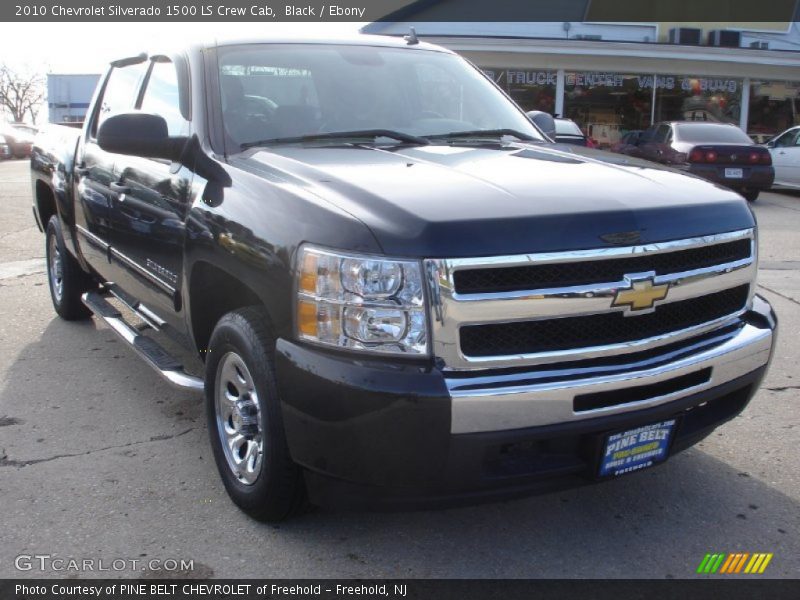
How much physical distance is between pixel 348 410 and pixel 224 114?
172cm

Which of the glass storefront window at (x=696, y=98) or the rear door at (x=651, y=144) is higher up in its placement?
the glass storefront window at (x=696, y=98)

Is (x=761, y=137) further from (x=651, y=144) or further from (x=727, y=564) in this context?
(x=727, y=564)

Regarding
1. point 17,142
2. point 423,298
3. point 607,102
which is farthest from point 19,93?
point 423,298

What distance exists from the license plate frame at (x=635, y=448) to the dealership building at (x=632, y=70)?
19.1 meters

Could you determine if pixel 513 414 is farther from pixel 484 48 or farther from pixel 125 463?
pixel 484 48

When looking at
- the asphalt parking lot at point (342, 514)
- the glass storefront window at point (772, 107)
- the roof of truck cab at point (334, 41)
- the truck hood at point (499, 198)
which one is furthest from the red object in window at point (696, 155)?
the glass storefront window at point (772, 107)

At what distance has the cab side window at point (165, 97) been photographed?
3816 millimetres

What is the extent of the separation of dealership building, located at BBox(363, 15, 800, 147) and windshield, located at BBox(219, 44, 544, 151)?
56.4 feet

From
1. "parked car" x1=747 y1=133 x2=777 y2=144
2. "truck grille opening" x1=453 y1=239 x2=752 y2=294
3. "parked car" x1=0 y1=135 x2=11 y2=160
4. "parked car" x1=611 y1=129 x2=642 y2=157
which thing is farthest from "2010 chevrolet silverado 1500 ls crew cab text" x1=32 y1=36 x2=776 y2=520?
"parked car" x1=0 y1=135 x2=11 y2=160

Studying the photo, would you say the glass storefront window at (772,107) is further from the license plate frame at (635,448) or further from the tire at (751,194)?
the license plate frame at (635,448)

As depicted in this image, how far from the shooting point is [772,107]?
24109 millimetres

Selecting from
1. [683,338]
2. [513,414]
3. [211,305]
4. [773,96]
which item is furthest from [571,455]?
[773,96]

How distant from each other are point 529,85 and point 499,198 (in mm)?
20651

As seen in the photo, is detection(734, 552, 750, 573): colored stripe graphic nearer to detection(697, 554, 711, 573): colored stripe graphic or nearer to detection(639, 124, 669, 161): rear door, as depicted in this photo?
detection(697, 554, 711, 573): colored stripe graphic
